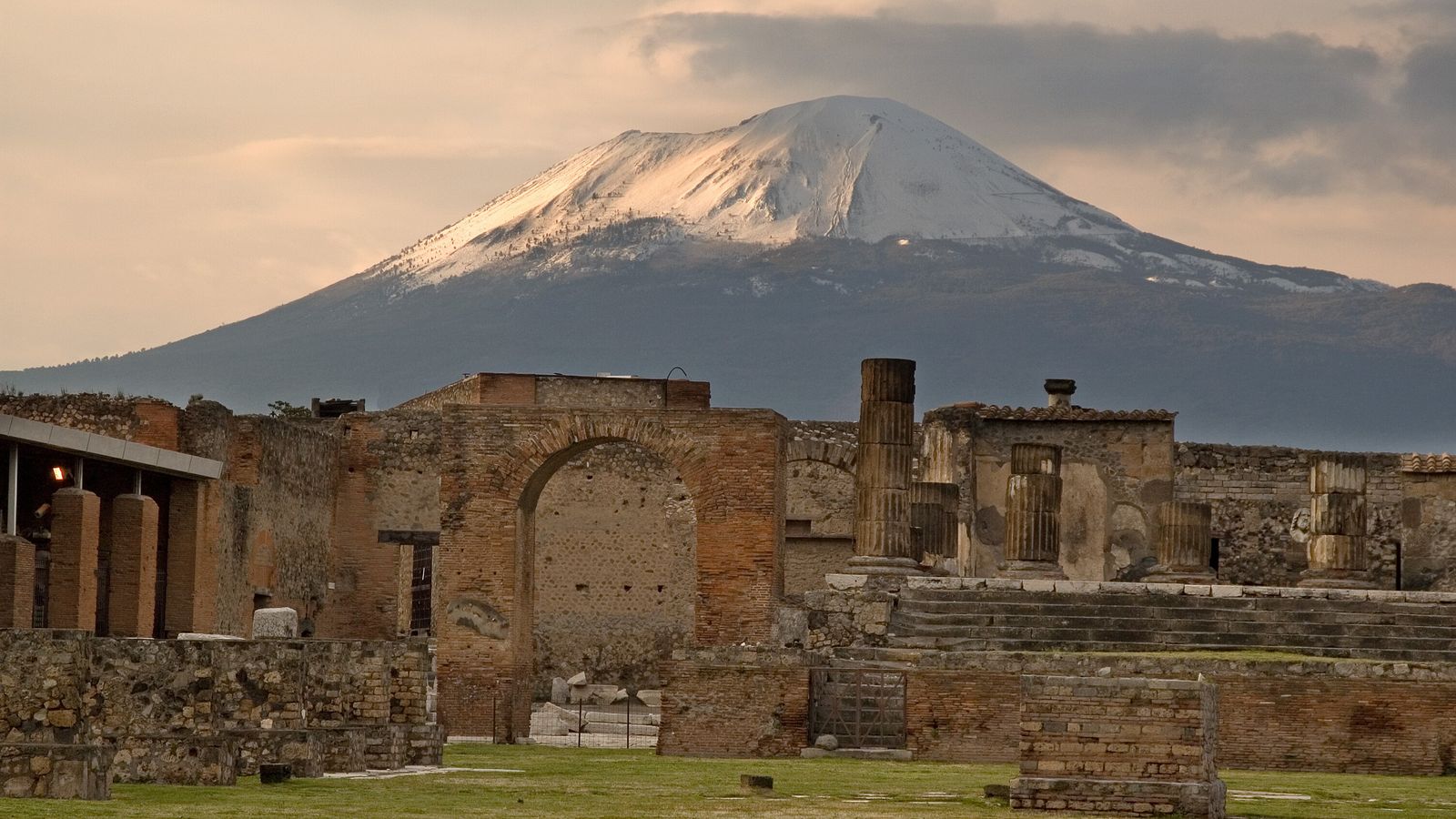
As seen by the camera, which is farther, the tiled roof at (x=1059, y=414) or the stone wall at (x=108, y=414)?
the tiled roof at (x=1059, y=414)

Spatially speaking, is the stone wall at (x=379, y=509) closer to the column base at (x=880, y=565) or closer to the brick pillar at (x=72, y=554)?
the brick pillar at (x=72, y=554)

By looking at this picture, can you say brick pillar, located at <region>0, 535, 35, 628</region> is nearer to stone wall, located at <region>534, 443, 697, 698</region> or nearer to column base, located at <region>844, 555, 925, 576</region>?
column base, located at <region>844, 555, 925, 576</region>

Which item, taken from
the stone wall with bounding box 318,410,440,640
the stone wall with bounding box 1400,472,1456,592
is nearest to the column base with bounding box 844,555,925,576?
the stone wall with bounding box 1400,472,1456,592

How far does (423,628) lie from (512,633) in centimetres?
1157

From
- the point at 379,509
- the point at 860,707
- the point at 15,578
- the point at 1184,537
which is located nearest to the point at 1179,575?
the point at 1184,537

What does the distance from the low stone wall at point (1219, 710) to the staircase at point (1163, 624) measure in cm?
213

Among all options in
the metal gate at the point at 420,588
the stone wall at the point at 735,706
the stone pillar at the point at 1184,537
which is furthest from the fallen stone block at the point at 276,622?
the metal gate at the point at 420,588

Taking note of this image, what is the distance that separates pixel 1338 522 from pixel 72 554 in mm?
15893

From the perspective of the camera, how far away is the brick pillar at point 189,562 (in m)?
33.1

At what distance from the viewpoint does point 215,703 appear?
1827cm

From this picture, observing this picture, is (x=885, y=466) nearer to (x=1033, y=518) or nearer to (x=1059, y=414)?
(x=1033, y=518)

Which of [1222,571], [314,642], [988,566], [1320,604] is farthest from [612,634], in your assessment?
[314,642]

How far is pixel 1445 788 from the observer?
19984 millimetres

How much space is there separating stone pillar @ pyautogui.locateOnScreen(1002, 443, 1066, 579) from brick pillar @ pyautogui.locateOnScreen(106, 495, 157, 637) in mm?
10453
